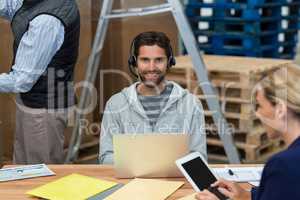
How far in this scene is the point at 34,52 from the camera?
2912mm

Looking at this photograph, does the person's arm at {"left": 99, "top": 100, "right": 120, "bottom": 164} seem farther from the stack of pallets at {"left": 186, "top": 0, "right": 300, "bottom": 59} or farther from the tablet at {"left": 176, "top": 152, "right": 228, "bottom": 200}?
the stack of pallets at {"left": 186, "top": 0, "right": 300, "bottom": 59}

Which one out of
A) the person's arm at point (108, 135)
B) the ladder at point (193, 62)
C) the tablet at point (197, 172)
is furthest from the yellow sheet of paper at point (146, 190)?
the ladder at point (193, 62)

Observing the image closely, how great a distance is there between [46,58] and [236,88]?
6.19 ft

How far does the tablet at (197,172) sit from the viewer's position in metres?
2.04

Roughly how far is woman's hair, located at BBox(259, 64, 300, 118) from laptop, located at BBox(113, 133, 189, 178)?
2.23 ft

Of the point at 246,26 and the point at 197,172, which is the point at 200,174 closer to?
the point at 197,172

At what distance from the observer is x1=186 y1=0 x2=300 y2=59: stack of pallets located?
4.64 m

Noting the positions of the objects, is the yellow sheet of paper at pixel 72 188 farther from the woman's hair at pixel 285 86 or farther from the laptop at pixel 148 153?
Answer: the woman's hair at pixel 285 86

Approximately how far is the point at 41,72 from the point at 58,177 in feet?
2.68

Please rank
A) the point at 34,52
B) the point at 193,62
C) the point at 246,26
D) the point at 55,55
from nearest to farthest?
the point at 34,52
the point at 55,55
the point at 193,62
the point at 246,26

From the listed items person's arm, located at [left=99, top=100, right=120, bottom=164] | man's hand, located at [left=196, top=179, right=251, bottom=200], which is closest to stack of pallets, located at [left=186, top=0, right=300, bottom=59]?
person's arm, located at [left=99, top=100, right=120, bottom=164]

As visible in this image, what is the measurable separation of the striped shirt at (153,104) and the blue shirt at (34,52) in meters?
0.59

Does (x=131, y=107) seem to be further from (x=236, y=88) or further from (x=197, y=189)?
(x=236, y=88)

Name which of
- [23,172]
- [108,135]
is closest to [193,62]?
[108,135]
